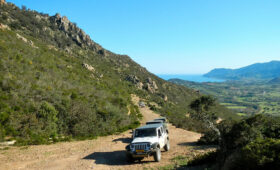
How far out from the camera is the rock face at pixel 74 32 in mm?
72438

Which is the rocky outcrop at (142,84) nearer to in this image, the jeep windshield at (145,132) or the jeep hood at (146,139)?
the jeep windshield at (145,132)

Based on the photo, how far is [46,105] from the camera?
16172 millimetres

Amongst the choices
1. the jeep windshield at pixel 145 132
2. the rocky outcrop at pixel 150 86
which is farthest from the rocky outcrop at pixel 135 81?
the jeep windshield at pixel 145 132

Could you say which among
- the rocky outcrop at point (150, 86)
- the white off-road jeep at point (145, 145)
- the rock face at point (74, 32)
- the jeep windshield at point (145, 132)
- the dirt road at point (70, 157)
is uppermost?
the rock face at point (74, 32)

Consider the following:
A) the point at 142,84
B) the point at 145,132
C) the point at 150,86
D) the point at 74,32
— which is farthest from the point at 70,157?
the point at 74,32

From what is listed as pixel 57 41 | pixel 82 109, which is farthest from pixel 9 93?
pixel 57 41

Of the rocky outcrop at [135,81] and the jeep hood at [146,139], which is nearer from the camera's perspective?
the jeep hood at [146,139]

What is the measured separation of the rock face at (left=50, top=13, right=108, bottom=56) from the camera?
72.4 meters

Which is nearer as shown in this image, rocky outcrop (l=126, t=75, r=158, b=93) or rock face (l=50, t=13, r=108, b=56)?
rocky outcrop (l=126, t=75, r=158, b=93)

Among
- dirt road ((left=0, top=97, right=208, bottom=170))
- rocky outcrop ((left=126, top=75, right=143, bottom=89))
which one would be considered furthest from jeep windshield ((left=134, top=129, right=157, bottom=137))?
rocky outcrop ((left=126, top=75, right=143, bottom=89))

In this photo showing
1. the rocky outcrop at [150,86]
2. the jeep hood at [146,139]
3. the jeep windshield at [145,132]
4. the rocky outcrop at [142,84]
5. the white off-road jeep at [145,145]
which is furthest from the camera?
the rocky outcrop at [150,86]

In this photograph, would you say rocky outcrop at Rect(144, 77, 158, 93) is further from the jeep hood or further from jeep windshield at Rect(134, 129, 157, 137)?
the jeep hood

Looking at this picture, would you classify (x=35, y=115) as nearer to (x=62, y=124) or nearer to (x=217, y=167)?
(x=62, y=124)

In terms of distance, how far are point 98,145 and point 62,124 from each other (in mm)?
4882
